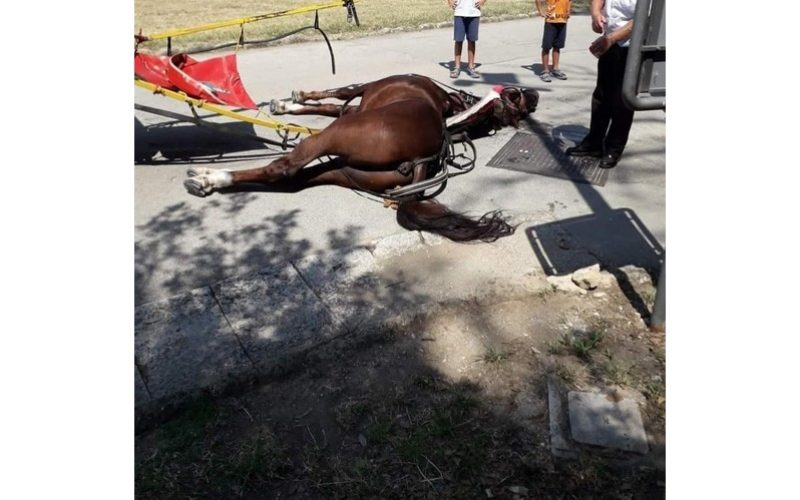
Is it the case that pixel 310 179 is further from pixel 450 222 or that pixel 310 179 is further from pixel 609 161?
pixel 609 161

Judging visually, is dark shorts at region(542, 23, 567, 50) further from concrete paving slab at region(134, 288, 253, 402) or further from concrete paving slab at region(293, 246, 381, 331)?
concrete paving slab at region(134, 288, 253, 402)

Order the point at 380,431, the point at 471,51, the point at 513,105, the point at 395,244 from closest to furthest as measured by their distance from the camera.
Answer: the point at 380,431 → the point at 395,244 → the point at 513,105 → the point at 471,51

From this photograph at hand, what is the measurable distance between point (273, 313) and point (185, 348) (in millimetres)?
497

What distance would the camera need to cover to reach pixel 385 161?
15.3 ft

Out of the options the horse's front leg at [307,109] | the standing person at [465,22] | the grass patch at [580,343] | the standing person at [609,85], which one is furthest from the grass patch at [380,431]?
the standing person at [465,22]

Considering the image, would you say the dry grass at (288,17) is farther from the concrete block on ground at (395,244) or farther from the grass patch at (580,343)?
the grass patch at (580,343)

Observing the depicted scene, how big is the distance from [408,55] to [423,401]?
824 cm

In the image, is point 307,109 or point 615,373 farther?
point 307,109

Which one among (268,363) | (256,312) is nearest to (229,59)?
(256,312)

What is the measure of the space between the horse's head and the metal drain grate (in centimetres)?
21

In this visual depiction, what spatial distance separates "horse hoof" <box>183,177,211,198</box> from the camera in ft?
15.2

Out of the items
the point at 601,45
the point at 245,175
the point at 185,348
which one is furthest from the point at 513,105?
the point at 185,348

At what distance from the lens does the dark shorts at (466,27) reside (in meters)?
8.65

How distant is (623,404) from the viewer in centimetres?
279
